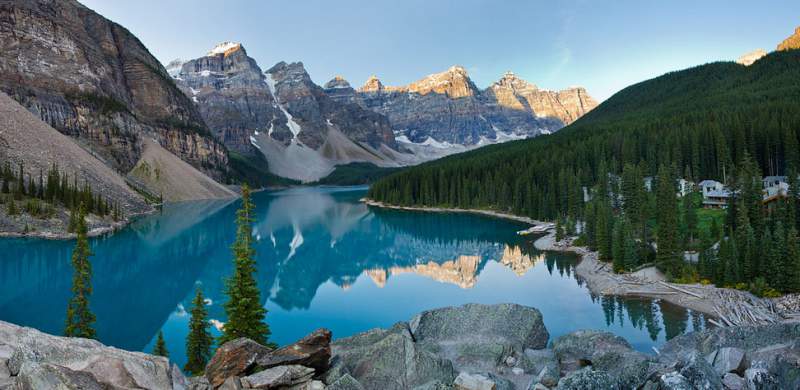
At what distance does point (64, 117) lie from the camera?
120 metres

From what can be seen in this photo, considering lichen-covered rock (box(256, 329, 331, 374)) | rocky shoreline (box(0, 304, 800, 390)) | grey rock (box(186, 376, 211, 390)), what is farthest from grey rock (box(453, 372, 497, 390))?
grey rock (box(186, 376, 211, 390))

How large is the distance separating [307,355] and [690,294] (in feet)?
90.9

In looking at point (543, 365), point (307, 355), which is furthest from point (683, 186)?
point (307, 355)

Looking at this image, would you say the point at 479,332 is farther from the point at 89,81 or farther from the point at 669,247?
the point at 89,81

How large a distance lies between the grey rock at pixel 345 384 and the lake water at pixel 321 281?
50.0 ft

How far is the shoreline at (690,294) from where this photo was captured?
81.8 feet

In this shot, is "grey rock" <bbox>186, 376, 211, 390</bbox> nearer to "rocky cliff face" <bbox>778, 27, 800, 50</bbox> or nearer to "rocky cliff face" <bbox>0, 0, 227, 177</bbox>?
"rocky cliff face" <bbox>0, 0, 227, 177</bbox>

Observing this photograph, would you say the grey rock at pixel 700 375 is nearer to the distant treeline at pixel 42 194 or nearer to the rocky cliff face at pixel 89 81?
the distant treeline at pixel 42 194

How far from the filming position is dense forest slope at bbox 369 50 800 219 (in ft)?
210

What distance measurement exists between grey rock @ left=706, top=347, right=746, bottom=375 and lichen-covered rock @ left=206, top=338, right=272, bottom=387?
10486 millimetres

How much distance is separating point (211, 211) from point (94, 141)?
4769 cm

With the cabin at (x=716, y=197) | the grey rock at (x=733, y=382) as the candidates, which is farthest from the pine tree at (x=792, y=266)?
the cabin at (x=716, y=197)

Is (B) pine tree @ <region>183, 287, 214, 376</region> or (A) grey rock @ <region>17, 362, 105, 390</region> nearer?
(A) grey rock @ <region>17, 362, 105, 390</region>

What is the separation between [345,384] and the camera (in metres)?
10.7
